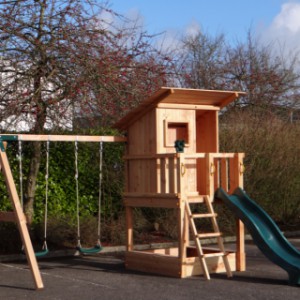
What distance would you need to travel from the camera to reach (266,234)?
1129 centimetres

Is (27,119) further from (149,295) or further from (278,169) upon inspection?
(278,169)

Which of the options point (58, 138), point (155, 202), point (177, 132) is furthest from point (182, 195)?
point (58, 138)

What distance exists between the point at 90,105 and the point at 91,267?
3261 millimetres

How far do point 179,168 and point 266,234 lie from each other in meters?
1.74

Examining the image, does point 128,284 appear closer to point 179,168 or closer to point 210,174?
point 179,168

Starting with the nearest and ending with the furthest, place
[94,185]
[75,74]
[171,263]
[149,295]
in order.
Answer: [149,295]
[171,263]
[75,74]
[94,185]

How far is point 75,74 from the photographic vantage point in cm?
1360

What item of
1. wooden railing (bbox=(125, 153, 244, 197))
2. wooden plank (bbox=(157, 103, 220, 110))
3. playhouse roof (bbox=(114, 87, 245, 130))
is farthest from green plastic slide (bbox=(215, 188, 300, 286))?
playhouse roof (bbox=(114, 87, 245, 130))

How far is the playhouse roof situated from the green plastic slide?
1.61 m

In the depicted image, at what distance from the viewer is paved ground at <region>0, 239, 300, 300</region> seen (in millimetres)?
9688

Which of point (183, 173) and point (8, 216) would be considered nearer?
point (8, 216)

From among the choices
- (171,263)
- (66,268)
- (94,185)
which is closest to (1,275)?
(66,268)

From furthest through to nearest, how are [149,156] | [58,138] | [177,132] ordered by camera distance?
[177,132], [149,156], [58,138]

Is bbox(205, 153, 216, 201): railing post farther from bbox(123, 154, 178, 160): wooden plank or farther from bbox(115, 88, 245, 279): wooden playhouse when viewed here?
bbox(123, 154, 178, 160): wooden plank
